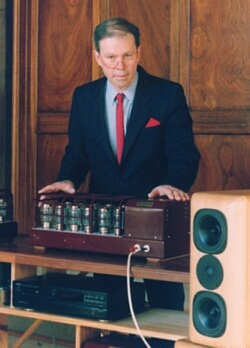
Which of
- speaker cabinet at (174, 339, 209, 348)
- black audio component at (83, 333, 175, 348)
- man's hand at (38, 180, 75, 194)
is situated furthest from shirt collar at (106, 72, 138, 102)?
speaker cabinet at (174, 339, 209, 348)

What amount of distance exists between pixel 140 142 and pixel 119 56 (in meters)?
0.35

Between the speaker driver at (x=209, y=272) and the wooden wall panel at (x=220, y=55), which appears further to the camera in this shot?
the wooden wall panel at (x=220, y=55)

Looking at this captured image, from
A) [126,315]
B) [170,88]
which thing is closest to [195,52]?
[170,88]

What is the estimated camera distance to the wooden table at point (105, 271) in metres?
2.63

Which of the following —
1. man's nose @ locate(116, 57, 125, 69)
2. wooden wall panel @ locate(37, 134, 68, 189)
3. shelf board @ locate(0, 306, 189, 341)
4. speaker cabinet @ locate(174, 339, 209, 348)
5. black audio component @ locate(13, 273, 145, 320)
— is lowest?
shelf board @ locate(0, 306, 189, 341)

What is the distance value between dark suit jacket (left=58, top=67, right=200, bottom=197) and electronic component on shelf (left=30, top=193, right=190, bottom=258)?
299 millimetres

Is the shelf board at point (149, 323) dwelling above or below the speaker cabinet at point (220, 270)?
below

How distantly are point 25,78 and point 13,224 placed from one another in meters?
1.46

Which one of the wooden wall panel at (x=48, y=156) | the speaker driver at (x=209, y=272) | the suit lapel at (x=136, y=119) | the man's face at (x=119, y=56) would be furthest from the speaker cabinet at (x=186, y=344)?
the wooden wall panel at (x=48, y=156)

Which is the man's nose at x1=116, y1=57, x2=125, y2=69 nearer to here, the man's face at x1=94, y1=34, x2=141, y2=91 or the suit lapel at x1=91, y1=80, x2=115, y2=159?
the man's face at x1=94, y1=34, x2=141, y2=91

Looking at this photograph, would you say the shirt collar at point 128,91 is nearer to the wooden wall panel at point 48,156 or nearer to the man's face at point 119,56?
the man's face at point 119,56

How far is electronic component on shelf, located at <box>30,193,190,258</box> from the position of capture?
9.07ft

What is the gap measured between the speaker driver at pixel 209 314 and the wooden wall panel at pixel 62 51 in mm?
2202

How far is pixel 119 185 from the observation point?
3.28 metres
